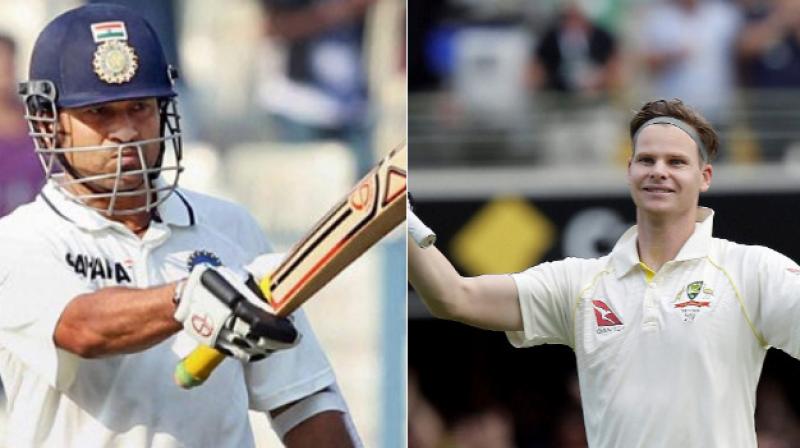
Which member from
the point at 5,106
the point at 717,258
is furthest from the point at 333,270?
the point at 717,258

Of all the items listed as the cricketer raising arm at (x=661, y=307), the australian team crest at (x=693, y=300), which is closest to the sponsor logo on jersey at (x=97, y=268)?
the cricketer raising arm at (x=661, y=307)

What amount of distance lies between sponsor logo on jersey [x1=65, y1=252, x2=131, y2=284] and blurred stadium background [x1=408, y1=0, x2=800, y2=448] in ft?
16.3

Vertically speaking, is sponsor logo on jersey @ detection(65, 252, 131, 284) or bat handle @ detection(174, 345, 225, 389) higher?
sponsor logo on jersey @ detection(65, 252, 131, 284)

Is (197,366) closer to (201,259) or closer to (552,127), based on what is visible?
(201,259)

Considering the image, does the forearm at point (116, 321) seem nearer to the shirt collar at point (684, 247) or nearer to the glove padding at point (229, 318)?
the glove padding at point (229, 318)

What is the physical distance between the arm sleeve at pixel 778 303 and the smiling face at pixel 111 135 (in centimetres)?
133

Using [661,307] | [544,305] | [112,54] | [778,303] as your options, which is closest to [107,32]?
[112,54]

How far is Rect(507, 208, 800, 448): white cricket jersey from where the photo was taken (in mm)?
3732

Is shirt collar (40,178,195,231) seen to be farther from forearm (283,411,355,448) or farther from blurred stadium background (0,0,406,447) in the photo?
forearm (283,411,355,448)

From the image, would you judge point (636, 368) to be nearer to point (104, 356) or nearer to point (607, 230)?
point (104, 356)

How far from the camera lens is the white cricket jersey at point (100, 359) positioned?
3.30 m

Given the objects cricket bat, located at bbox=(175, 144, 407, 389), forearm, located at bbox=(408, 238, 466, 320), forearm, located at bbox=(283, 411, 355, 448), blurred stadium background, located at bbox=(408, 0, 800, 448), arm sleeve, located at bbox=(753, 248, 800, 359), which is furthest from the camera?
blurred stadium background, located at bbox=(408, 0, 800, 448)

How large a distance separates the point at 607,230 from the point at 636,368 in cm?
447

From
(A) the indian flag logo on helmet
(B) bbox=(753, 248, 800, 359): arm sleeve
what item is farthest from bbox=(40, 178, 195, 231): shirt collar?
(B) bbox=(753, 248, 800, 359): arm sleeve
